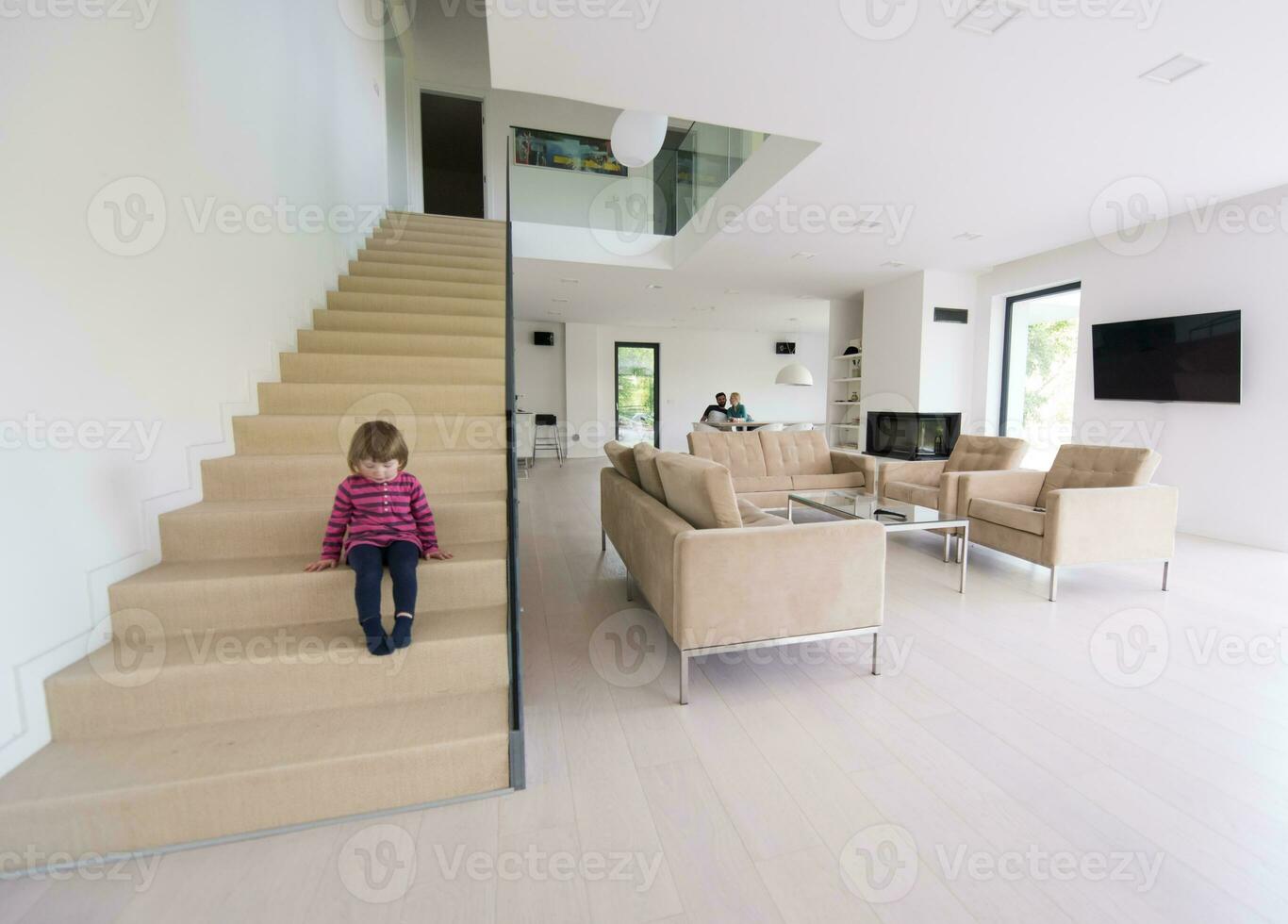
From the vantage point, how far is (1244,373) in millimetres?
4340

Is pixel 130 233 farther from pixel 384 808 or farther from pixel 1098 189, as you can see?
pixel 1098 189

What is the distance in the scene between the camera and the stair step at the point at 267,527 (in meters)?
2.04

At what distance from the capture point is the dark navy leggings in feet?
5.78

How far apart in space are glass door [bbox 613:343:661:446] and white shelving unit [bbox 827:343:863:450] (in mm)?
3668

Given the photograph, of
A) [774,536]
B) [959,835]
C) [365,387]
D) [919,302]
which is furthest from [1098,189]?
[365,387]

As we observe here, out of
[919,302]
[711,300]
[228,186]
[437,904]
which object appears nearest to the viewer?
[437,904]

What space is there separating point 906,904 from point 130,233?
123 inches

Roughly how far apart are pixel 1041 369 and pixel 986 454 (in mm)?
2683

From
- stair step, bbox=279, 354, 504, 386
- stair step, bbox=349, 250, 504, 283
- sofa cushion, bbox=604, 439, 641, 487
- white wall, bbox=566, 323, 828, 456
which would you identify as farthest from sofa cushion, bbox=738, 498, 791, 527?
white wall, bbox=566, 323, 828, 456

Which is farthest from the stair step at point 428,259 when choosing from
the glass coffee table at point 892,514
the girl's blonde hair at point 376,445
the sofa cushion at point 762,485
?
the glass coffee table at point 892,514

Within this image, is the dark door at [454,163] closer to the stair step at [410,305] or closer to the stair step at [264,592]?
the stair step at [410,305]

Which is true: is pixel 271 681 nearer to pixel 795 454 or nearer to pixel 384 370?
pixel 384 370

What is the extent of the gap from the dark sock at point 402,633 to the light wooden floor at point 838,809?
0.48 meters

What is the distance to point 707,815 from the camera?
1.52 metres
